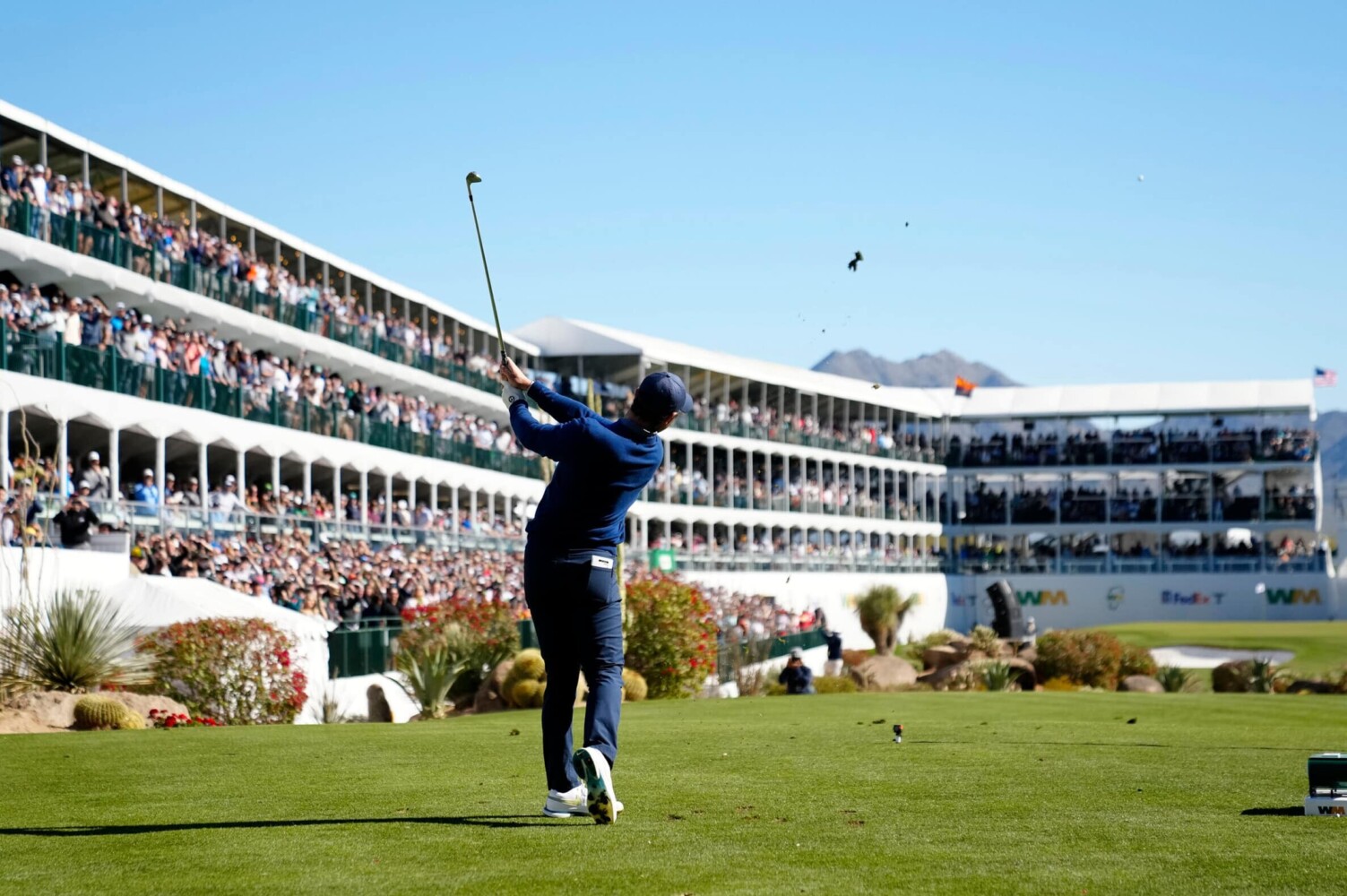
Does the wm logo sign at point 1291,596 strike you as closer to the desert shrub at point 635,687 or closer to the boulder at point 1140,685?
the boulder at point 1140,685

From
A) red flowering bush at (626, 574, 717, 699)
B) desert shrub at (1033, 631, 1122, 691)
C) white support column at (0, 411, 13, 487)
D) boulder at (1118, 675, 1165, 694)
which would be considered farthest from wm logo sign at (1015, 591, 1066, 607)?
white support column at (0, 411, 13, 487)

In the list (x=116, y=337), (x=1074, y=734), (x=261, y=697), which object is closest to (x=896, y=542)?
(x=116, y=337)

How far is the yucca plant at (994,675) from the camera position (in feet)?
103

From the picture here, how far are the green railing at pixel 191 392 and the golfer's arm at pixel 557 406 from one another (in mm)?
22538

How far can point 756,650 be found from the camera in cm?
3416

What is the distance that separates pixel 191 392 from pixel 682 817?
93.4 ft

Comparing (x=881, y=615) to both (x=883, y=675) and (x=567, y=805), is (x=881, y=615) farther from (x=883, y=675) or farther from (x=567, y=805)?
(x=567, y=805)

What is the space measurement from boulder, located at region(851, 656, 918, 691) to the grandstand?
8357mm

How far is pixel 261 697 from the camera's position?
2083 cm

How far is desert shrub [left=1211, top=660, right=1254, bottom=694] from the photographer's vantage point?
34.9 meters

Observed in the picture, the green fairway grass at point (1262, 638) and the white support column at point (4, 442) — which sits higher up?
the white support column at point (4, 442)

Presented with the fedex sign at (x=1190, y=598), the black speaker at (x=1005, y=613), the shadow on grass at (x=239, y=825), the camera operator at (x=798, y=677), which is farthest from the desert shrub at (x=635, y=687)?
the fedex sign at (x=1190, y=598)

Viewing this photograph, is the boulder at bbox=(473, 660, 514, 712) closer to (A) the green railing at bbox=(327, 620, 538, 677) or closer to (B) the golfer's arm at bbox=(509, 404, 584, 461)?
(A) the green railing at bbox=(327, 620, 538, 677)

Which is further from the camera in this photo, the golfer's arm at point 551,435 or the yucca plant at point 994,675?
the yucca plant at point 994,675
